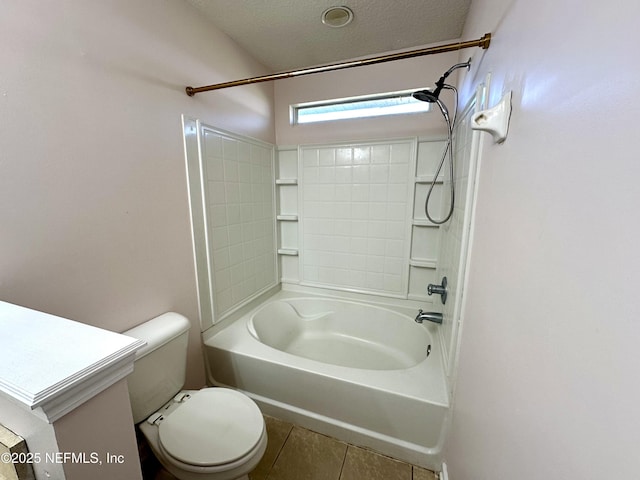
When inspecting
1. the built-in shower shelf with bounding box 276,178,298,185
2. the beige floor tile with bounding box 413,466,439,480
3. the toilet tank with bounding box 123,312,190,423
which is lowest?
the beige floor tile with bounding box 413,466,439,480

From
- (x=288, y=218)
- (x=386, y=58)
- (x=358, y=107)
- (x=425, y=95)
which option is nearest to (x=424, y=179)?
(x=425, y=95)

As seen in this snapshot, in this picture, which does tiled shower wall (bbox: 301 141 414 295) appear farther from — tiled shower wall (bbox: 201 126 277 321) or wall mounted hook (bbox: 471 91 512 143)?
wall mounted hook (bbox: 471 91 512 143)

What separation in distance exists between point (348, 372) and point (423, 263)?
110 centimetres

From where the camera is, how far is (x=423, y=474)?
1354 millimetres

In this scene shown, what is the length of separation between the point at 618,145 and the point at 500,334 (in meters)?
0.55

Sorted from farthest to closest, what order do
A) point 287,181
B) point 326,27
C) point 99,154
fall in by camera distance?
point 287,181
point 326,27
point 99,154

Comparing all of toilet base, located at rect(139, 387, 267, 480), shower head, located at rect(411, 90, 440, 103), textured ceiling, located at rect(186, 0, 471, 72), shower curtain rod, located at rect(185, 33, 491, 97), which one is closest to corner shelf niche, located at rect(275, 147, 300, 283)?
textured ceiling, located at rect(186, 0, 471, 72)

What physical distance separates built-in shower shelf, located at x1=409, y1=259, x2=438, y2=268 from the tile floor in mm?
1296

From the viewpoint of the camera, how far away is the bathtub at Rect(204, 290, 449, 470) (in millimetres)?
1366

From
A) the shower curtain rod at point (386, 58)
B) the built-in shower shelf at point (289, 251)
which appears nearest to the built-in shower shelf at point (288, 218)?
the built-in shower shelf at point (289, 251)

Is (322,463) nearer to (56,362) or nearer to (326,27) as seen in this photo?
(56,362)

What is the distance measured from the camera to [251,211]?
6.87 feet

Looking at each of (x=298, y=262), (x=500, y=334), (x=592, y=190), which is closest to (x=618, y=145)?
(x=592, y=190)

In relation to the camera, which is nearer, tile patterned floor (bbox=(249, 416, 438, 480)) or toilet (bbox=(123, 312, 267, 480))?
toilet (bbox=(123, 312, 267, 480))
